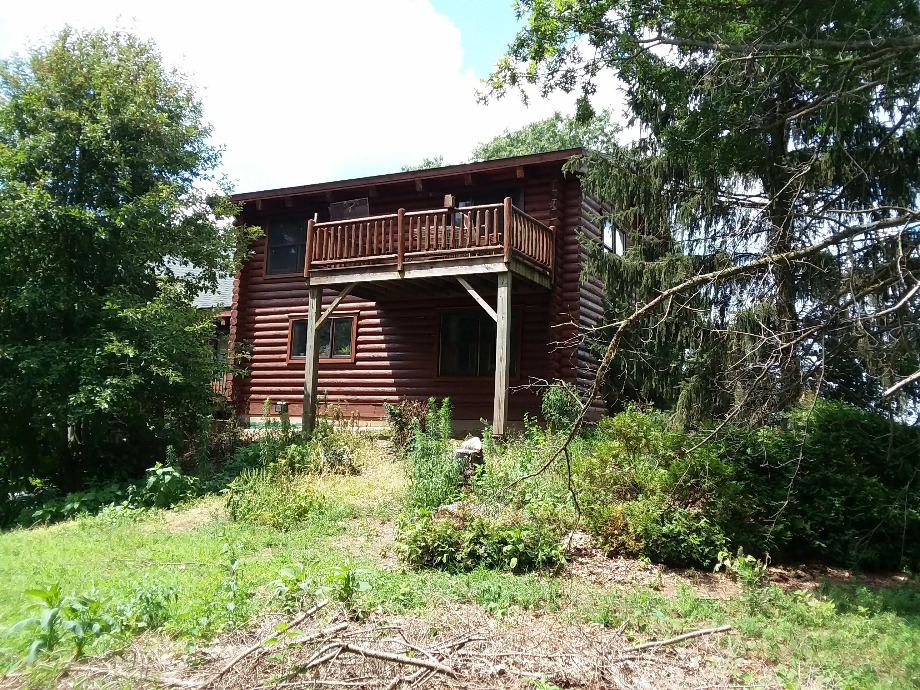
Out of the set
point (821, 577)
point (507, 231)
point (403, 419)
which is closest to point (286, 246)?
point (403, 419)

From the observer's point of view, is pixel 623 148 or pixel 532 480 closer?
pixel 532 480

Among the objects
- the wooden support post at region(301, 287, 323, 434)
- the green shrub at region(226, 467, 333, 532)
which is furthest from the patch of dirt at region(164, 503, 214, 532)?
the wooden support post at region(301, 287, 323, 434)

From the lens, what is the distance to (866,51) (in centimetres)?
704

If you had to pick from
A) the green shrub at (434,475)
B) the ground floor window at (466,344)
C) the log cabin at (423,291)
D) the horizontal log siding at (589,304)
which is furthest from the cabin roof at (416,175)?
the green shrub at (434,475)

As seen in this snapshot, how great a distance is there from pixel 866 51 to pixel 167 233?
12547 mm

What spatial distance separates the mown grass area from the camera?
4664mm

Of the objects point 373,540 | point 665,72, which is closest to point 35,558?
point 373,540

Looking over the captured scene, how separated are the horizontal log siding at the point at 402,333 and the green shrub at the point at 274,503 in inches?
243

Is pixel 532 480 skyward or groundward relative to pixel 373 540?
skyward

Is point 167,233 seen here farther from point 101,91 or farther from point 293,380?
point 293,380

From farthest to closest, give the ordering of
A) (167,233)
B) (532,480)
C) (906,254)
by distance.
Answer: (167,233), (532,480), (906,254)

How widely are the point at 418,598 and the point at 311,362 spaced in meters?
9.89

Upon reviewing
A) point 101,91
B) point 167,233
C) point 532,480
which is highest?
point 101,91

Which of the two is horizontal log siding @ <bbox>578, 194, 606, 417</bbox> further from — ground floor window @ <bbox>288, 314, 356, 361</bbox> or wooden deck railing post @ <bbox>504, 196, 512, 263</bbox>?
ground floor window @ <bbox>288, 314, 356, 361</bbox>
